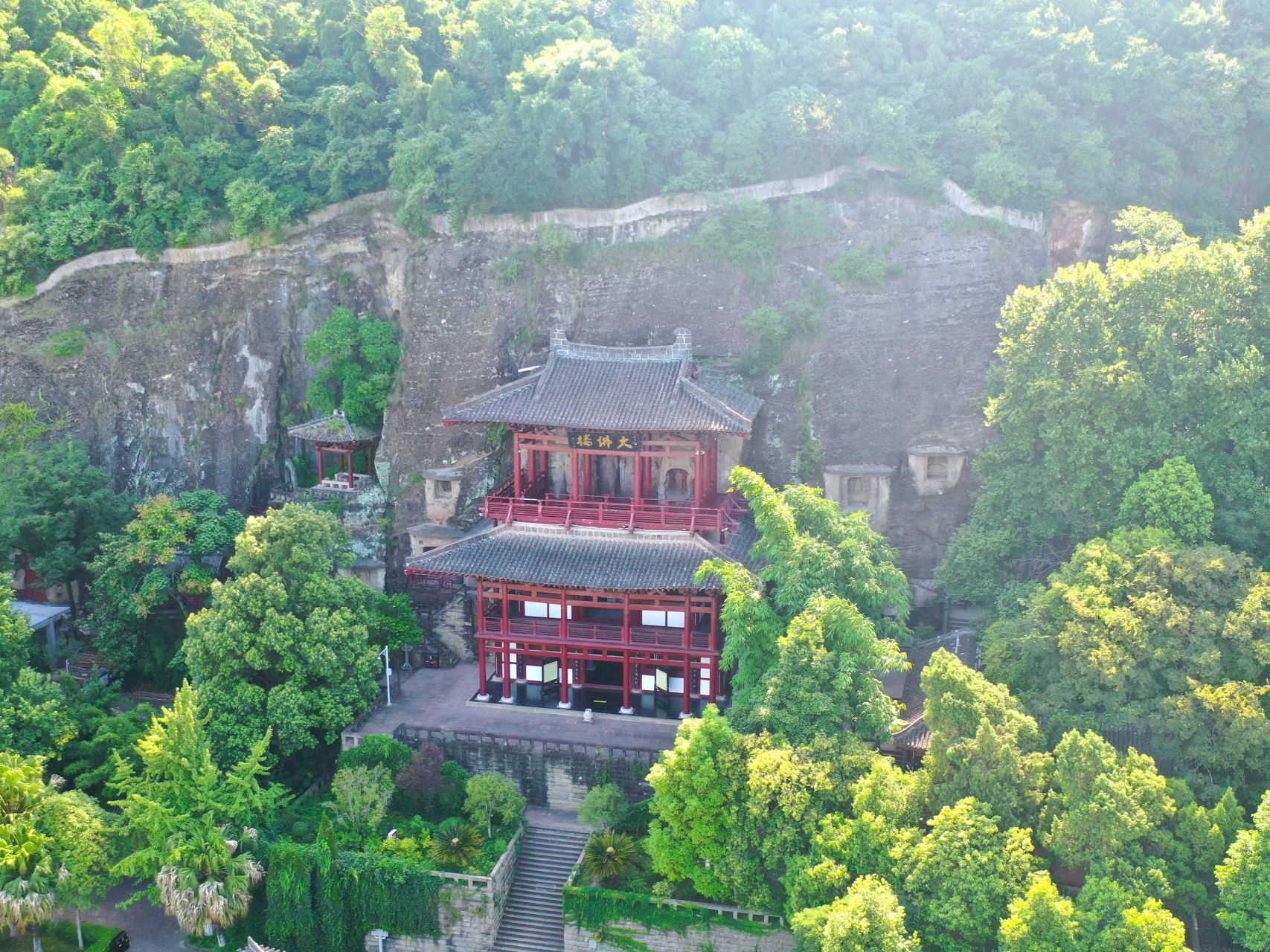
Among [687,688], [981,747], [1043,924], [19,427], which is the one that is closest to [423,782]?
[687,688]

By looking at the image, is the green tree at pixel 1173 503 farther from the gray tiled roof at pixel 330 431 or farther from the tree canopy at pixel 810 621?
the gray tiled roof at pixel 330 431

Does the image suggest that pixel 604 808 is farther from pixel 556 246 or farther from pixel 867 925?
pixel 556 246

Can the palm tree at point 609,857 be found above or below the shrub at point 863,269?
below

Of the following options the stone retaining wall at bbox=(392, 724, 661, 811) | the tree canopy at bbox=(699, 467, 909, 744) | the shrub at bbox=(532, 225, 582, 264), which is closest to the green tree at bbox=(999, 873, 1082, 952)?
the tree canopy at bbox=(699, 467, 909, 744)

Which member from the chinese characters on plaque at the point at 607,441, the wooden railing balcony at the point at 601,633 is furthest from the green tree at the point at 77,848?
the chinese characters on plaque at the point at 607,441

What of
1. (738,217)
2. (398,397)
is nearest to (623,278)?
(738,217)

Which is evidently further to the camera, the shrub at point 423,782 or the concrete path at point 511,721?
the concrete path at point 511,721

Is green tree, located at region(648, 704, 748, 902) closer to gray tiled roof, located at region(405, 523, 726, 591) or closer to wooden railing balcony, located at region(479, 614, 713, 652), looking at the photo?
gray tiled roof, located at region(405, 523, 726, 591)
